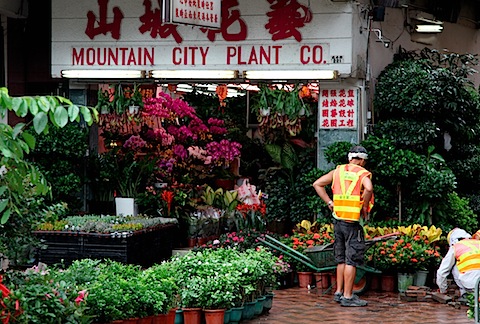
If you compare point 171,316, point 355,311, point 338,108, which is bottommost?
point 355,311

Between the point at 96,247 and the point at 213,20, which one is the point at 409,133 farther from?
the point at 96,247

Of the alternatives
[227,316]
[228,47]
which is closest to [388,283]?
[227,316]

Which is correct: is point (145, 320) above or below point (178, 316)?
above

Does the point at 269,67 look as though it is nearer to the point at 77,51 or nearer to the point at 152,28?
the point at 152,28

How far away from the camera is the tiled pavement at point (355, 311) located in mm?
10828

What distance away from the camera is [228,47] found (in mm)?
14242

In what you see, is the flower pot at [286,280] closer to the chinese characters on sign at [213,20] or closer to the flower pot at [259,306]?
the flower pot at [259,306]

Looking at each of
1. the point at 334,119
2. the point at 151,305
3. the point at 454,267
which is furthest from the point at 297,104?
the point at 151,305

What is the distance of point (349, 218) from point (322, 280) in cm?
167

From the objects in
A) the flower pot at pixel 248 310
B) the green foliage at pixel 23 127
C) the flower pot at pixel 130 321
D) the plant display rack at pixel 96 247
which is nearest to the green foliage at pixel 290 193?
the plant display rack at pixel 96 247

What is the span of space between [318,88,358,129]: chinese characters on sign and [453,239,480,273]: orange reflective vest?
3187 millimetres

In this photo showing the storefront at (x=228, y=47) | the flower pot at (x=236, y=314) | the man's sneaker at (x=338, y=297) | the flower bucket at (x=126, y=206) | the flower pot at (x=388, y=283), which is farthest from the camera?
the flower bucket at (x=126, y=206)

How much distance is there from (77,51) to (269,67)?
3.19 meters

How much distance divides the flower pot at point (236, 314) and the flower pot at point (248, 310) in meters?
0.15
